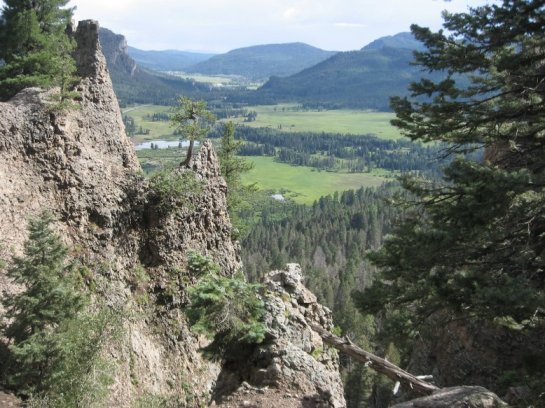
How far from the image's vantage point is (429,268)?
1278 cm

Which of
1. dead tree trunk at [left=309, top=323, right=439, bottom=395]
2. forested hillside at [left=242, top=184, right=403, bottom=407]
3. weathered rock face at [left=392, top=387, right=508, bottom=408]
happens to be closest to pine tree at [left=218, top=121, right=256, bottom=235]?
forested hillside at [left=242, top=184, right=403, bottom=407]

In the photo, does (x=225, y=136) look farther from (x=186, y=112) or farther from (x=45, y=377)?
(x=45, y=377)

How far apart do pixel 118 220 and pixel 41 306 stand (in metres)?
8.54

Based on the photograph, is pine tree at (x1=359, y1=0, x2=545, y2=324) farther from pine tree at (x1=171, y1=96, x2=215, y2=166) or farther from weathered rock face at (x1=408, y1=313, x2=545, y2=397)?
pine tree at (x1=171, y1=96, x2=215, y2=166)

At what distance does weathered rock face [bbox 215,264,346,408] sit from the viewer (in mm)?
14477

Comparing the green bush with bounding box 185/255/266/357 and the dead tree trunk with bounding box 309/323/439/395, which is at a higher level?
the green bush with bounding box 185/255/266/357

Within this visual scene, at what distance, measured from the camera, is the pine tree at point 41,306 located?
15.6 m

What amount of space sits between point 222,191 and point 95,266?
8964mm

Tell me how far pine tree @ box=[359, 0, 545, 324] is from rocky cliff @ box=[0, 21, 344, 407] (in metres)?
6.66

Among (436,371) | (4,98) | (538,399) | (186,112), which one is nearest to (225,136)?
Answer: (186,112)

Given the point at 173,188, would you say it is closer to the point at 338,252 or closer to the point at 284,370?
the point at 284,370

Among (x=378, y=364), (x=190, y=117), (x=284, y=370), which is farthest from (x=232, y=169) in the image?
(x=284, y=370)

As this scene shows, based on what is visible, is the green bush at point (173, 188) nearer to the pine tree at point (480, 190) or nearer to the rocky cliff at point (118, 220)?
the rocky cliff at point (118, 220)

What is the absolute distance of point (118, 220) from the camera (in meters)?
24.1
